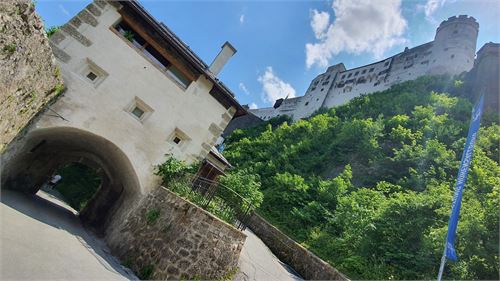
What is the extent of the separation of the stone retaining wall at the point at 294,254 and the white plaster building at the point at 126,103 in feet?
19.5

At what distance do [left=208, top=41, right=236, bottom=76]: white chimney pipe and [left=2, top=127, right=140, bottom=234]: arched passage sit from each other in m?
5.88

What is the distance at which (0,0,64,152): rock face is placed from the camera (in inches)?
242

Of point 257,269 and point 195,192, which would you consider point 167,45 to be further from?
point 257,269

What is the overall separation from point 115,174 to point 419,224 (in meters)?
13.7

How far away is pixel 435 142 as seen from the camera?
24.0m

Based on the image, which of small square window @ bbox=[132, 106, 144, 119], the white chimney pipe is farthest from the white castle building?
small square window @ bbox=[132, 106, 144, 119]

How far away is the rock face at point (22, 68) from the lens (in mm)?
6137

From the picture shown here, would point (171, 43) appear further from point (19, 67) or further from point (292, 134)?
point (292, 134)

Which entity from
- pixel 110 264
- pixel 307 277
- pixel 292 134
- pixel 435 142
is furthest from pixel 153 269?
pixel 292 134

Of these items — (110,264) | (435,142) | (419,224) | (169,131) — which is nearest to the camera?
(110,264)

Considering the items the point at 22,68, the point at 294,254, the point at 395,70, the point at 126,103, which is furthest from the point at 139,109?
the point at 395,70

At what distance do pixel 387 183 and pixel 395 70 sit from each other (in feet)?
140

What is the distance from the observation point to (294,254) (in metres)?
14.5

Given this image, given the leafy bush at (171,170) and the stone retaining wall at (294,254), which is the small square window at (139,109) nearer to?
the leafy bush at (171,170)
